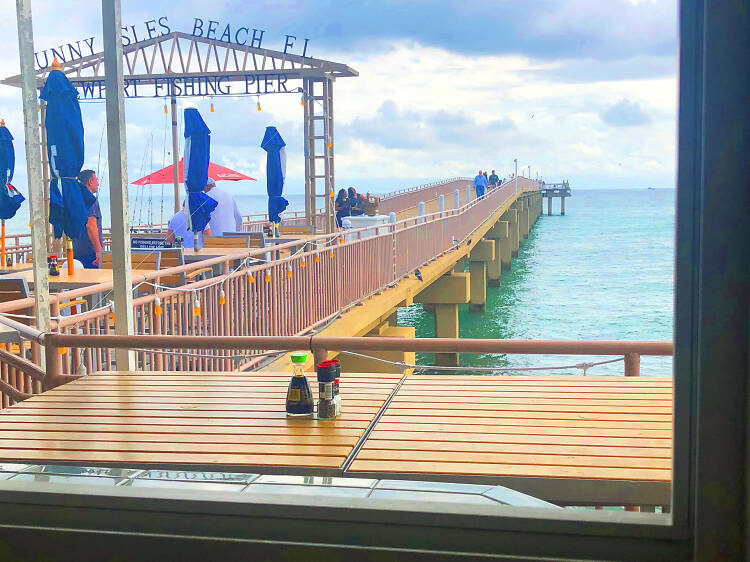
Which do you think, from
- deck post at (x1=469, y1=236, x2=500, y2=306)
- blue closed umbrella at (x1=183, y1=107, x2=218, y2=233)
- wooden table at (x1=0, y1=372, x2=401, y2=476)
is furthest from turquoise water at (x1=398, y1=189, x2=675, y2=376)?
wooden table at (x1=0, y1=372, x2=401, y2=476)

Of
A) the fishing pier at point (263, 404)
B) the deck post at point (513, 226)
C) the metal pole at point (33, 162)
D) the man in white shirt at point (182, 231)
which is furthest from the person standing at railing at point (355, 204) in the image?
the deck post at point (513, 226)

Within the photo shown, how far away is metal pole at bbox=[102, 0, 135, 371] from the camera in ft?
14.5

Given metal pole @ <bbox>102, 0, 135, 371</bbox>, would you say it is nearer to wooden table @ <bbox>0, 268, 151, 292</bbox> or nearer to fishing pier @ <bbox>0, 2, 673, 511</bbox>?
fishing pier @ <bbox>0, 2, 673, 511</bbox>

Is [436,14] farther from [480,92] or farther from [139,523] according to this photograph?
[139,523]

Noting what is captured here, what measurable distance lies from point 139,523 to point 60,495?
0.17 metres

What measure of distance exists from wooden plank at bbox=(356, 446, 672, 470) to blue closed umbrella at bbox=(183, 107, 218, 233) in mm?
8161

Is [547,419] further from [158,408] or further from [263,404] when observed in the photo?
[158,408]

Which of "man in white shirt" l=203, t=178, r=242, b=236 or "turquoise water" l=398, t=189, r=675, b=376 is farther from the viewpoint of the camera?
"turquoise water" l=398, t=189, r=675, b=376

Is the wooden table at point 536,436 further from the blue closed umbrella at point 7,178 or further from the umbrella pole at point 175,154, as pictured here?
the umbrella pole at point 175,154

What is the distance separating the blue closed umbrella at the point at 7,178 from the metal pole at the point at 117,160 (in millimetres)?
5891

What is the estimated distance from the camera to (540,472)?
8.59ft

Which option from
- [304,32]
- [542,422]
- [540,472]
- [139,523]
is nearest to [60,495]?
[139,523]

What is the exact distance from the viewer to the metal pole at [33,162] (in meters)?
4.64

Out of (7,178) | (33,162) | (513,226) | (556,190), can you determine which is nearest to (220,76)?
(7,178)
